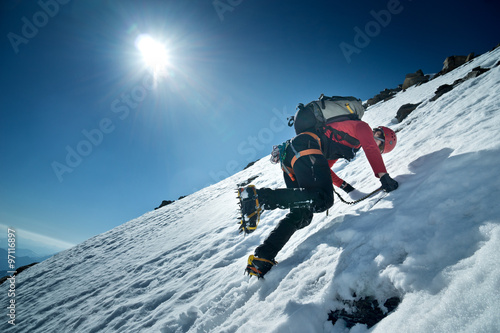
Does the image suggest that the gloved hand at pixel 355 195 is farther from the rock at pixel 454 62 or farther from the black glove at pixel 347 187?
the rock at pixel 454 62

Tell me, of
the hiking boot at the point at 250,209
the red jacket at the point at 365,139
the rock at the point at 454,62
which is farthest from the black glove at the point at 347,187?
the rock at the point at 454,62

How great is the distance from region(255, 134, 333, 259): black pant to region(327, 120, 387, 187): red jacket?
0.72 meters

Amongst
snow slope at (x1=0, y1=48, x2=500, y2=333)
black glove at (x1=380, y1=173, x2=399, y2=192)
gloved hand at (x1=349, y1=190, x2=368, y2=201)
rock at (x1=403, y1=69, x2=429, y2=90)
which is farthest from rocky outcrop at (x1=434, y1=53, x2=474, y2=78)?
black glove at (x1=380, y1=173, x2=399, y2=192)

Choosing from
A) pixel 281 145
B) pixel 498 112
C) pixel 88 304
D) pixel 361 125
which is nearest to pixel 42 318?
pixel 88 304

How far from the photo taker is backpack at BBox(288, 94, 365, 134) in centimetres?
343

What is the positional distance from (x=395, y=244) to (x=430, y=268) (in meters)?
0.37

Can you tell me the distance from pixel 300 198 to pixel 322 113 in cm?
171

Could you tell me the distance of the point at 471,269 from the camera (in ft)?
3.58

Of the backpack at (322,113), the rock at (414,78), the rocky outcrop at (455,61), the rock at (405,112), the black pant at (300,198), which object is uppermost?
the rock at (414,78)

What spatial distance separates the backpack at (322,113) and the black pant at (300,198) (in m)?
0.46

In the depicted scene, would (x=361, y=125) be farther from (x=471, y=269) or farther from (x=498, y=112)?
(x=471, y=269)

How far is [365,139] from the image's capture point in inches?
124

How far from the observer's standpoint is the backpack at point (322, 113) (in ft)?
11.3

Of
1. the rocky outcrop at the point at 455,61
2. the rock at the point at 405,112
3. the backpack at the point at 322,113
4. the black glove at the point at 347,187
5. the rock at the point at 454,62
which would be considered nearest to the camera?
the backpack at the point at 322,113
